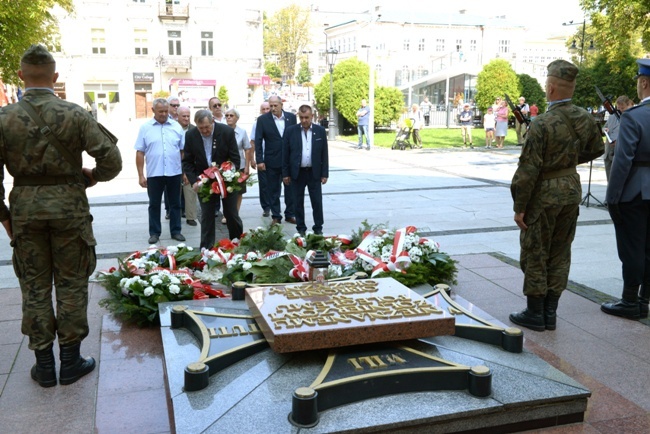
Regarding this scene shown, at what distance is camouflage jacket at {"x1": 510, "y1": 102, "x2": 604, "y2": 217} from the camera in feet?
15.0

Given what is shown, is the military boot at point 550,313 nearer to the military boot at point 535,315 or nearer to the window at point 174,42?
the military boot at point 535,315

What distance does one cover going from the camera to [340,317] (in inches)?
147

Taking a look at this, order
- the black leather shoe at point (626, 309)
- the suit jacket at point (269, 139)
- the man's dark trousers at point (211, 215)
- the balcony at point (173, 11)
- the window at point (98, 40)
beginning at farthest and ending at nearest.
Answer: the balcony at point (173, 11), the window at point (98, 40), the suit jacket at point (269, 139), the man's dark trousers at point (211, 215), the black leather shoe at point (626, 309)

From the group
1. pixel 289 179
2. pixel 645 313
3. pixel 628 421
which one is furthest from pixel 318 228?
pixel 628 421

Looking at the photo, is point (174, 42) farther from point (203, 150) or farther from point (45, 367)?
point (45, 367)

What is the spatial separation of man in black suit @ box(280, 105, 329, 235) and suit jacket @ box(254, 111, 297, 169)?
85 centimetres

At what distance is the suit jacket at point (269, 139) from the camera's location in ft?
30.8

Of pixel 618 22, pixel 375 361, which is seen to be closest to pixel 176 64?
pixel 618 22

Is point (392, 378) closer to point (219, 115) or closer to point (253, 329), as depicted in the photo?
point (253, 329)

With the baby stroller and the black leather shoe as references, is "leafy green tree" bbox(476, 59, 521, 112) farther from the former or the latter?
the black leather shoe

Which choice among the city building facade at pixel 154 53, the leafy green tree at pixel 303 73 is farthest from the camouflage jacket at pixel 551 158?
the leafy green tree at pixel 303 73

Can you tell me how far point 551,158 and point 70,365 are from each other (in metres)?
3.68

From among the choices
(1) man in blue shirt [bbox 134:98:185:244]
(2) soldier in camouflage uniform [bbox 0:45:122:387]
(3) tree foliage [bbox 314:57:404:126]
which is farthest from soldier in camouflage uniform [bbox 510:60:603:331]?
(3) tree foliage [bbox 314:57:404:126]

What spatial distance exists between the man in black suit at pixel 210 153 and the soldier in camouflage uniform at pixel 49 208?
123 inches
